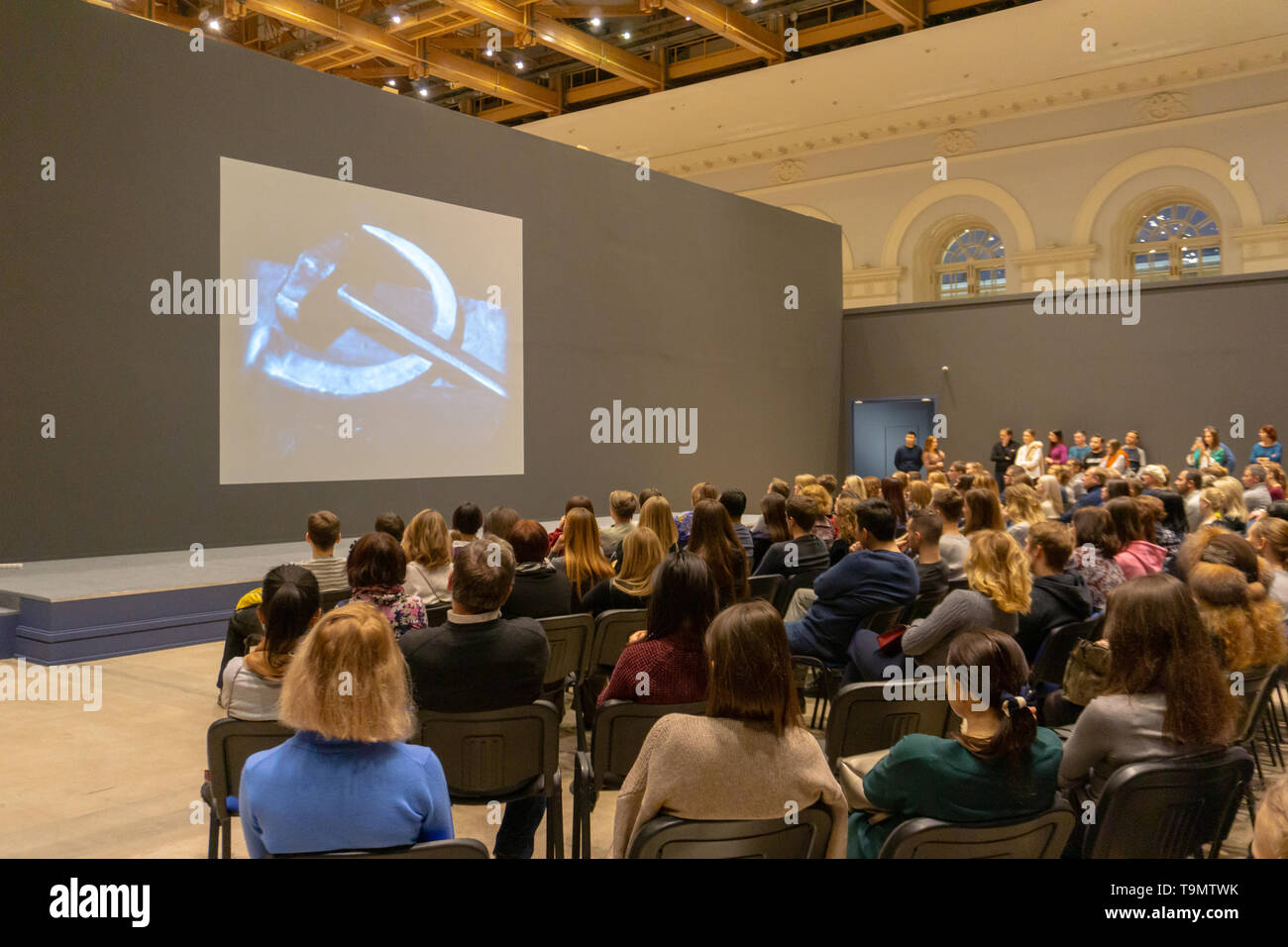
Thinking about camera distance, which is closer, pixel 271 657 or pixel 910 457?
pixel 271 657

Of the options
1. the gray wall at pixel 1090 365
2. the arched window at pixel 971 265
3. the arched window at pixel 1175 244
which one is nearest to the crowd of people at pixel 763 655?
the gray wall at pixel 1090 365

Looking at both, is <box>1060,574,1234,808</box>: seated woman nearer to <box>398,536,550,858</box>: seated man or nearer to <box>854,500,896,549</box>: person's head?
<box>398,536,550,858</box>: seated man

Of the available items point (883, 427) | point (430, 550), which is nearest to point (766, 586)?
point (430, 550)

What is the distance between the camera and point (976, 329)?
1435cm

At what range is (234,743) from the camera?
240 cm

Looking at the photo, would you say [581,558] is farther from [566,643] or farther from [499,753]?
[499,753]

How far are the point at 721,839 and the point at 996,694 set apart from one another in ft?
1.91

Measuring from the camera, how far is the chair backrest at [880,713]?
2.79 meters

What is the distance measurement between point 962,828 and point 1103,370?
13.0 m

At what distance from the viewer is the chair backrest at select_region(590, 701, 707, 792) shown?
2664 mm

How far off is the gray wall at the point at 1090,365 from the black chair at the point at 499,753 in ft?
40.5

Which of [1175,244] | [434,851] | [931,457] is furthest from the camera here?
[1175,244]

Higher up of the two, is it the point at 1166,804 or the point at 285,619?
the point at 285,619

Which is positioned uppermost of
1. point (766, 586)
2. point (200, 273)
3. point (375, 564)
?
point (200, 273)
